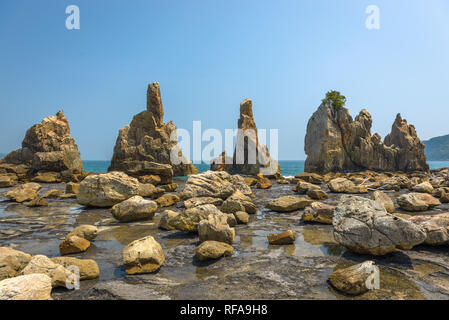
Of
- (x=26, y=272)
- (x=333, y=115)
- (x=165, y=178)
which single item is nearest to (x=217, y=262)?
(x=26, y=272)

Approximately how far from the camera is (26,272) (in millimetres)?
4312

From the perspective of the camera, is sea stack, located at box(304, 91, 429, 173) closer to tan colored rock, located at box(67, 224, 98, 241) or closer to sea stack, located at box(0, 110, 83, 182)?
sea stack, located at box(0, 110, 83, 182)

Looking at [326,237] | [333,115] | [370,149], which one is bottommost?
[326,237]

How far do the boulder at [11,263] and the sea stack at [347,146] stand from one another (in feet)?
146

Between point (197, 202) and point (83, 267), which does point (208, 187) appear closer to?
point (197, 202)

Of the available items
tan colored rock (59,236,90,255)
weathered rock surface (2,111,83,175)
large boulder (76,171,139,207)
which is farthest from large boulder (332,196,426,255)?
weathered rock surface (2,111,83,175)

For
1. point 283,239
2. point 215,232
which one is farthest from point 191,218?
point 283,239

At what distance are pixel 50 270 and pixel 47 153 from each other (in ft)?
106

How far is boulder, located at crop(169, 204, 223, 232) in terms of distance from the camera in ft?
25.2

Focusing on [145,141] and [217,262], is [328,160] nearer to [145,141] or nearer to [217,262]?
[145,141]

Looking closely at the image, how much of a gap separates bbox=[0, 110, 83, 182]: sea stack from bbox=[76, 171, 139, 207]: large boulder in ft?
59.4

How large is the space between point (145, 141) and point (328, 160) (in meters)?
31.1
